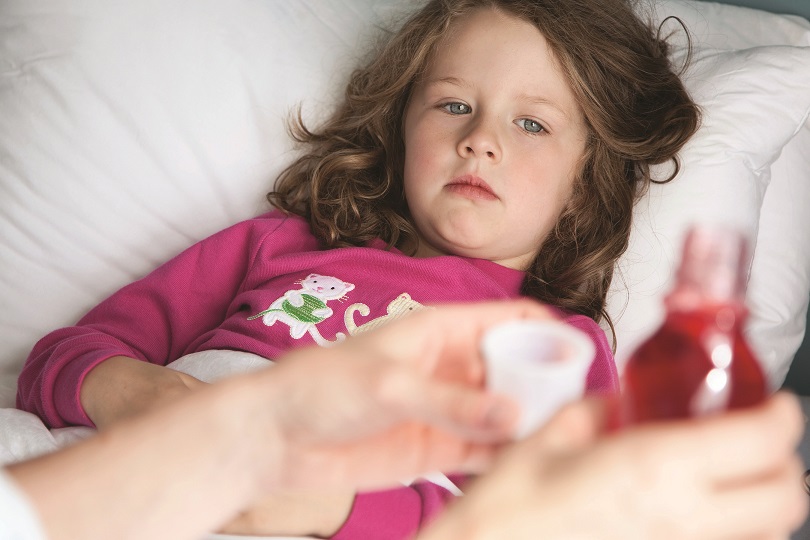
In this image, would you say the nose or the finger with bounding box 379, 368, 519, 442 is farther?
the nose

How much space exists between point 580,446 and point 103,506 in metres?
0.35

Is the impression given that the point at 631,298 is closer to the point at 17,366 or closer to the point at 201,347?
the point at 201,347

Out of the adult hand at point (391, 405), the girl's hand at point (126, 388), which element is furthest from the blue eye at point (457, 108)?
the adult hand at point (391, 405)

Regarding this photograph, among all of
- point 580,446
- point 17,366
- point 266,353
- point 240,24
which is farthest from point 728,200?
point 17,366

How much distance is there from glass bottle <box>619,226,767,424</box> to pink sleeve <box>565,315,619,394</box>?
671mm

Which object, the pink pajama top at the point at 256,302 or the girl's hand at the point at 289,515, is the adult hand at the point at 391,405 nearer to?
the girl's hand at the point at 289,515

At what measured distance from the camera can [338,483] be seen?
646 mm

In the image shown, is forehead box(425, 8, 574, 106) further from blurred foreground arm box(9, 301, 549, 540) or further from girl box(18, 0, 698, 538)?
blurred foreground arm box(9, 301, 549, 540)

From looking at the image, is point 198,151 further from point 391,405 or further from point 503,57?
point 391,405

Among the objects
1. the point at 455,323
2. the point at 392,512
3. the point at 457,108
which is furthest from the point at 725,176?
the point at 455,323

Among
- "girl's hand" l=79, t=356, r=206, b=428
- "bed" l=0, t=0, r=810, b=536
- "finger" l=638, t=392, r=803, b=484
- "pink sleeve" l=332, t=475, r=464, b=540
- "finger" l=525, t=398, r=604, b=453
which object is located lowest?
"pink sleeve" l=332, t=475, r=464, b=540

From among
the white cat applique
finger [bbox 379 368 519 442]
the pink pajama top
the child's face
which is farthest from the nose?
finger [bbox 379 368 519 442]

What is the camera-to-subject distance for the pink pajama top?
1.20 metres

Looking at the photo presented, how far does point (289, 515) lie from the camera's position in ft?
3.00
